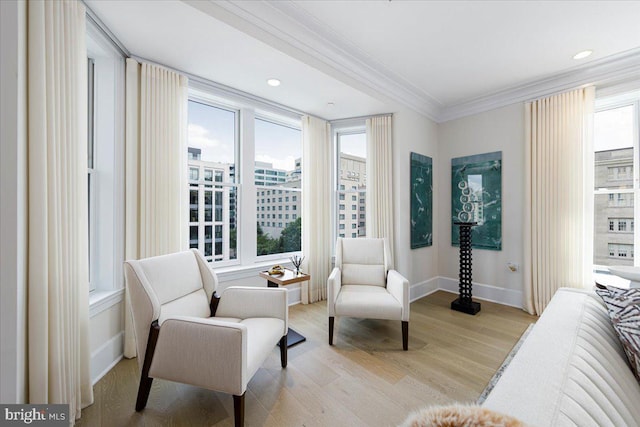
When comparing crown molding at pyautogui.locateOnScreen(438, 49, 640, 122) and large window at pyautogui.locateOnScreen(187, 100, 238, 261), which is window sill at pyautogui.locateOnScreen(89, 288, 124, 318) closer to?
large window at pyautogui.locateOnScreen(187, 100, 238, 261)

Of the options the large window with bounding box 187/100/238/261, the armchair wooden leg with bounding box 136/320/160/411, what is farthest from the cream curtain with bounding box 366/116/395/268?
the armchair wooden leg with bounding box 136/320/160/411

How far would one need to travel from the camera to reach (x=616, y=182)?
2.84 metres

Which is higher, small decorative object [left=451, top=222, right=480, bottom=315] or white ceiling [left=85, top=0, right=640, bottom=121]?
white ceiling [left=85, top=0, right=640, bottom=121]

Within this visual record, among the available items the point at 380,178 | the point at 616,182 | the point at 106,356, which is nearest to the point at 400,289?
the point at 380,178

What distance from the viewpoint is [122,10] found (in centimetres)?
173

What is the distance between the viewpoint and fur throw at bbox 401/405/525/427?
0.50 meters

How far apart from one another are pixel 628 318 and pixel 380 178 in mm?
2717

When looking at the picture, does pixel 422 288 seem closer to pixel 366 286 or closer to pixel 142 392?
pixel 366 286

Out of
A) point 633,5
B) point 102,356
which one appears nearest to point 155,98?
point 102,356

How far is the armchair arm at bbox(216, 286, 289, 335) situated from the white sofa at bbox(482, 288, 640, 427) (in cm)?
146

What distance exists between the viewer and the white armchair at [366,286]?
2326 mm

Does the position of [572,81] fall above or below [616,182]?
above

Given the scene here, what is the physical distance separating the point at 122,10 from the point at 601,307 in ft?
10.9
